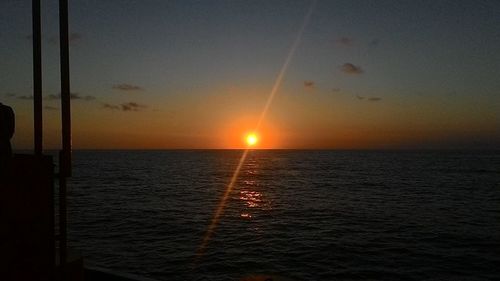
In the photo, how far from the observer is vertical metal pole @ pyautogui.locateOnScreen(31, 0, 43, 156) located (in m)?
3.76

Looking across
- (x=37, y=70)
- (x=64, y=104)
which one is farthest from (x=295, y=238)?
(x=37, y=70)

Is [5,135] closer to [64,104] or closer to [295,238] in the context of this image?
[64,104]

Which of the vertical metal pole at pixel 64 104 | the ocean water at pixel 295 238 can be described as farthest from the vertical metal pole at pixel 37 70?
the ocean water at pixel 295 238

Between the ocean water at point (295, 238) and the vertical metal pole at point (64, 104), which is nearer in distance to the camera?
the vertical metal pole at point (64, 104)

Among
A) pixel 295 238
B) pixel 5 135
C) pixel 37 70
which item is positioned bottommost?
pixel 295 238

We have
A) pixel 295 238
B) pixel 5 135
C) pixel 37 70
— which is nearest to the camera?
pixel 5 135

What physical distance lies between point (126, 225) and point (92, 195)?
2031 cm

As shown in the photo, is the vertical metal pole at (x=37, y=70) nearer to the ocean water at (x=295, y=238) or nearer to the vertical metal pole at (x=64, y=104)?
the vertical metal pole at (x=64, y=104)

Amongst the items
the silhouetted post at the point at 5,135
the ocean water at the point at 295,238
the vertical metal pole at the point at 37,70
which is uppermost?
the vertical metal pole at the point at 37,70

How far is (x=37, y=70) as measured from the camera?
376 cm

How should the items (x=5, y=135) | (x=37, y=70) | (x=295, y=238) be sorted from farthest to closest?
(x=295, y=238) < (x=37, y=70) < (x=5, y=135)

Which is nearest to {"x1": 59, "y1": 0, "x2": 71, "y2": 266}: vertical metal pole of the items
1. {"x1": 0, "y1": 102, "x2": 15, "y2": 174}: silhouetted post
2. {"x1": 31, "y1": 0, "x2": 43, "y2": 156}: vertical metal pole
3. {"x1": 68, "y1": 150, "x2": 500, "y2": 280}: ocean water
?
{"x1": 31, "y1": 0, "x2": 43, "y2": 156}: vertical metal pole

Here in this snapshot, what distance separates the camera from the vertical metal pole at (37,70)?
376 cm

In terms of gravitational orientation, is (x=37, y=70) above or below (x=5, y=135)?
above
